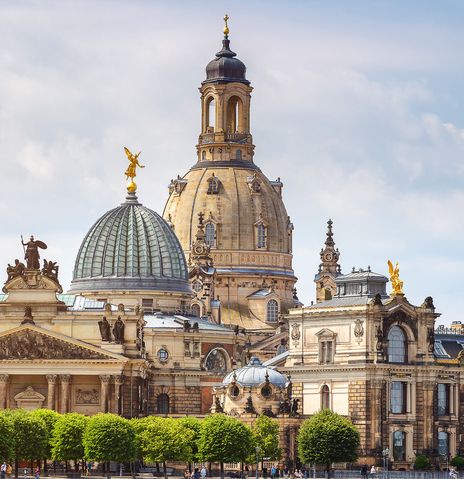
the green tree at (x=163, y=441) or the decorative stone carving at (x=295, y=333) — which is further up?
the decorative stone carving at (x=295, y=333)

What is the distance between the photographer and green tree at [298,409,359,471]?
551 ft

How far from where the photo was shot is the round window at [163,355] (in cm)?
19938

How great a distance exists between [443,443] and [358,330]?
12.5 metres

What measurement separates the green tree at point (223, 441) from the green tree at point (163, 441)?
1.24 meters

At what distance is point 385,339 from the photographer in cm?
18138

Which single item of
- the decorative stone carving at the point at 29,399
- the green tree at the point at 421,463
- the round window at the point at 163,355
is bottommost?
the green tree at the point at 421,463

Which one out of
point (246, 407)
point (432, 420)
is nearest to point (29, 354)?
point (246, 407)

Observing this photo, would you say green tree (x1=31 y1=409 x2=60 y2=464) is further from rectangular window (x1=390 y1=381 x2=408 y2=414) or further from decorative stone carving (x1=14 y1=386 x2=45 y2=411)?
rectangular window (x1=390 y1=381 x2=408 y2=414)

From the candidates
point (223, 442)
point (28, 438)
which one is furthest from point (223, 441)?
point (28, 438)

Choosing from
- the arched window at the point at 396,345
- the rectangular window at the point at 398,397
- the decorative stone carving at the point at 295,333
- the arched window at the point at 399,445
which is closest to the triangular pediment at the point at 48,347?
the decorative stone carving at the point at 295,333

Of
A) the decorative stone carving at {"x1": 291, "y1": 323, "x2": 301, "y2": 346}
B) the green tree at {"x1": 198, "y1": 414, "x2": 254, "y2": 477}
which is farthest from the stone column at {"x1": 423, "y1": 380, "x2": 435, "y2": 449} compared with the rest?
the green tree at {"x1": 198, "y1": 414, "x2": 254, "y2": 477}

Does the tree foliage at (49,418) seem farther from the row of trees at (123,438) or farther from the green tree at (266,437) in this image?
Result: the green tree at (266,437)

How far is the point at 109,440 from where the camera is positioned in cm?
16088

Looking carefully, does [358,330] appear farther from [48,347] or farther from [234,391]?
[48,347]
